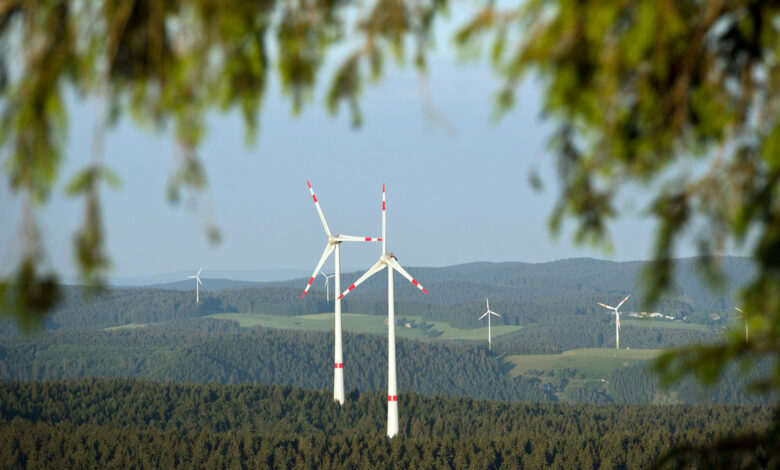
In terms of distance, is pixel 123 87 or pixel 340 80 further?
pixel 340 80

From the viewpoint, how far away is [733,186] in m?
10.2

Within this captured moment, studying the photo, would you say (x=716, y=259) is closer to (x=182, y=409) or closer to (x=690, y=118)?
(x=690, y=118)

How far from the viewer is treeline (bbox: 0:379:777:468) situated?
110875 mm

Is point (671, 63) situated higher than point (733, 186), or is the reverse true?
point (671, 63)

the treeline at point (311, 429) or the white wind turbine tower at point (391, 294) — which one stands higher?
the white wind turbine tower at point (391, 294)

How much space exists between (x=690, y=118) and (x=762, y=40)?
96 cm

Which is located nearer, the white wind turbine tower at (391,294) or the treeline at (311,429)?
the white wind turbine tower at (391,294)

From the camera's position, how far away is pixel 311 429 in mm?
150375

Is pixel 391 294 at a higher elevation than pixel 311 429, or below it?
higher

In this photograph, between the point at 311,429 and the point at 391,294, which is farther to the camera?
the point at 311,429

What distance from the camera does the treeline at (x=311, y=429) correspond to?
111m

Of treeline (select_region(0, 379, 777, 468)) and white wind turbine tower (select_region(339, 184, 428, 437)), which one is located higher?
white wind turbine tower (select_region(339, 184, 428, 437))

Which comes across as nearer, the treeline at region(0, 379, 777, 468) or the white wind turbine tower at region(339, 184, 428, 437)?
the white wind turbine tower at region(339, 184, 428, 437)

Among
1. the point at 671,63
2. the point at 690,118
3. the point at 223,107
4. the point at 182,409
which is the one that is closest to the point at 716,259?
the point at 690,118
